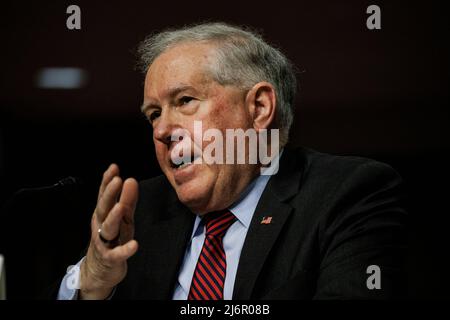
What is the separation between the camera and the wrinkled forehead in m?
1.63

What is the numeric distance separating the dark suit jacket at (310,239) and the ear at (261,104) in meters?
0.13

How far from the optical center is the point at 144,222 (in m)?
1.76

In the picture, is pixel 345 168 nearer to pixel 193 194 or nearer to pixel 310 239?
pixel 310 239

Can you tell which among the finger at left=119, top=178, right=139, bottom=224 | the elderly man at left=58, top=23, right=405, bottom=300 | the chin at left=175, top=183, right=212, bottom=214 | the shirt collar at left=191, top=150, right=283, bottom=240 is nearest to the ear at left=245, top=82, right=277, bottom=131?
the elderly man at left=58, top=23, right=405, bottom=300

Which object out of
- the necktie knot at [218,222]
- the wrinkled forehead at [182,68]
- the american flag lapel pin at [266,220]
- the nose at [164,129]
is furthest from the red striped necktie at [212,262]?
the wrinkled forehead at [182,68]

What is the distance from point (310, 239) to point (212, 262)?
267 millimetres

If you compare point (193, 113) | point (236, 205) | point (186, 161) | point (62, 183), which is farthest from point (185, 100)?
point (62, 183)

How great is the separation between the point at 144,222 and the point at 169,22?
59 cm

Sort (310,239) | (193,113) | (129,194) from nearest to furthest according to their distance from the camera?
(129,194), (310,239), (193,113)

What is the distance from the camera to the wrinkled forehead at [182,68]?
163 cm

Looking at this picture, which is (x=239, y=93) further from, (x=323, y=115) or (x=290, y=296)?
(x=290, y=296)

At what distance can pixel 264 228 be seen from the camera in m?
1.56

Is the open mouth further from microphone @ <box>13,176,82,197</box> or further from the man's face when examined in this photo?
microphone @ <box>13,176,82,197</box>

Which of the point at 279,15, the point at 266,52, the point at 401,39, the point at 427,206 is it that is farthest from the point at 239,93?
the point at 427,206
